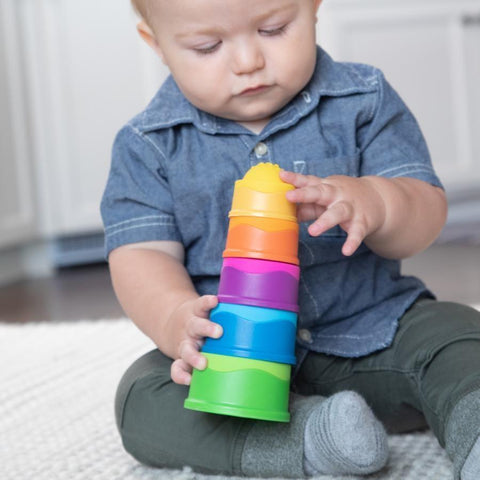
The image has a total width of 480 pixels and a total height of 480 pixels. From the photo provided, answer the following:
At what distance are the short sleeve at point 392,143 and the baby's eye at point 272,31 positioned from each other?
0.16 metres

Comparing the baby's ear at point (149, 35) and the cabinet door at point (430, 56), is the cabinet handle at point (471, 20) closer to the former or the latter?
the cabinet door at point (430, 56)

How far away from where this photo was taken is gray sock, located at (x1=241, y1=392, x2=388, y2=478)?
0.66m

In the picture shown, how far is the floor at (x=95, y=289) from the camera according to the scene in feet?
5.32

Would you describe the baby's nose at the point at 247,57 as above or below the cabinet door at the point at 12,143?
above

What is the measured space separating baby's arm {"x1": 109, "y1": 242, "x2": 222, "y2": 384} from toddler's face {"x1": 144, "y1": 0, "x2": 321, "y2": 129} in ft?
0.50

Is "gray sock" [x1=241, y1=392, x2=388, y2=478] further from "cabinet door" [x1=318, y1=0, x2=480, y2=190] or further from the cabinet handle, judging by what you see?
the cabinet handle

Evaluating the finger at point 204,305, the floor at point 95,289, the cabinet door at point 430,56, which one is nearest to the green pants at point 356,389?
the finger at point 204,305

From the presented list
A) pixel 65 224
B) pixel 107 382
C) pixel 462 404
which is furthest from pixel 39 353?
pixel 65 224

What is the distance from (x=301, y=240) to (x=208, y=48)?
0.21m

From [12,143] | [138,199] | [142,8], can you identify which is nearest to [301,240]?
[138,199]

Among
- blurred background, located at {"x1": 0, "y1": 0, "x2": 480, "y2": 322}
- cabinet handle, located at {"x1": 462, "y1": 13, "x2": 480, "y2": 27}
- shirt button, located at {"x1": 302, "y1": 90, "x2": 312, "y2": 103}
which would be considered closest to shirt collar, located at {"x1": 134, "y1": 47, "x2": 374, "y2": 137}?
shirt button, located at {"x1": 302, "y1": 90, "x2": 312, "y2": 103}

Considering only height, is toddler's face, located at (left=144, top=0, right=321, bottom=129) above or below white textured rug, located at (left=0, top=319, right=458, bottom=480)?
above

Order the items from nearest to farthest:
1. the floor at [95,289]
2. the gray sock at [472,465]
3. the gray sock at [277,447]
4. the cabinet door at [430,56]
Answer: the gray sock at [472,465]
the gray sock at [277,447]
the floor at [95,289]
the cabinet door at [430,56]

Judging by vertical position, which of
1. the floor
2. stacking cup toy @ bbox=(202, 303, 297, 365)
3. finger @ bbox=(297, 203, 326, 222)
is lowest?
the floor
